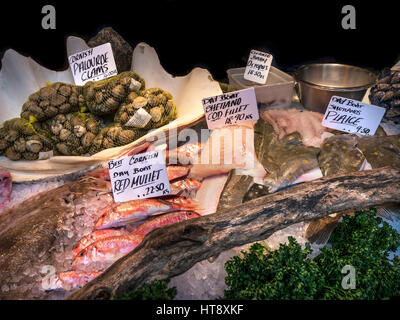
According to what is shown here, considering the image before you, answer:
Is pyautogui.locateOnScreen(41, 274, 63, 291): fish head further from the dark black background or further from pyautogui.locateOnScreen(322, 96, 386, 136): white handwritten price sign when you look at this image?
pyautogui.locateOnScreen(322, 96, 386, 136): white handwritten price sign

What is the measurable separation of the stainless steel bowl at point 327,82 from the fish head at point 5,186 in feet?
8.69

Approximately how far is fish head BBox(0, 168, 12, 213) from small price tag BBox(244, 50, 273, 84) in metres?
2.31

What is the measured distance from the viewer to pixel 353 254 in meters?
1.84

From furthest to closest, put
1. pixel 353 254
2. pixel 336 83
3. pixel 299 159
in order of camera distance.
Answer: pixel 336 83
pixel 299 159
pixel 353 254

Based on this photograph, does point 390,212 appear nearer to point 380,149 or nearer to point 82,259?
point 380,149

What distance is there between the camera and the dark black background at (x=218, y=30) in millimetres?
2922

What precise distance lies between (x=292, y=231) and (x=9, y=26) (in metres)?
2.90

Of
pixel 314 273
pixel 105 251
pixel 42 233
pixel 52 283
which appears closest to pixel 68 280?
pixel 52 283

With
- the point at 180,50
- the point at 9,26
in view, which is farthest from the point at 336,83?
the point at 9,26

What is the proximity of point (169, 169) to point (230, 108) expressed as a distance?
72 centimetres

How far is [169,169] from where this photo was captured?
263 centimetres

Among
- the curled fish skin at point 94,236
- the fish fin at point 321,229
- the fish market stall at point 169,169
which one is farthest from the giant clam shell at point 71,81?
the fish fin at point 321,229
